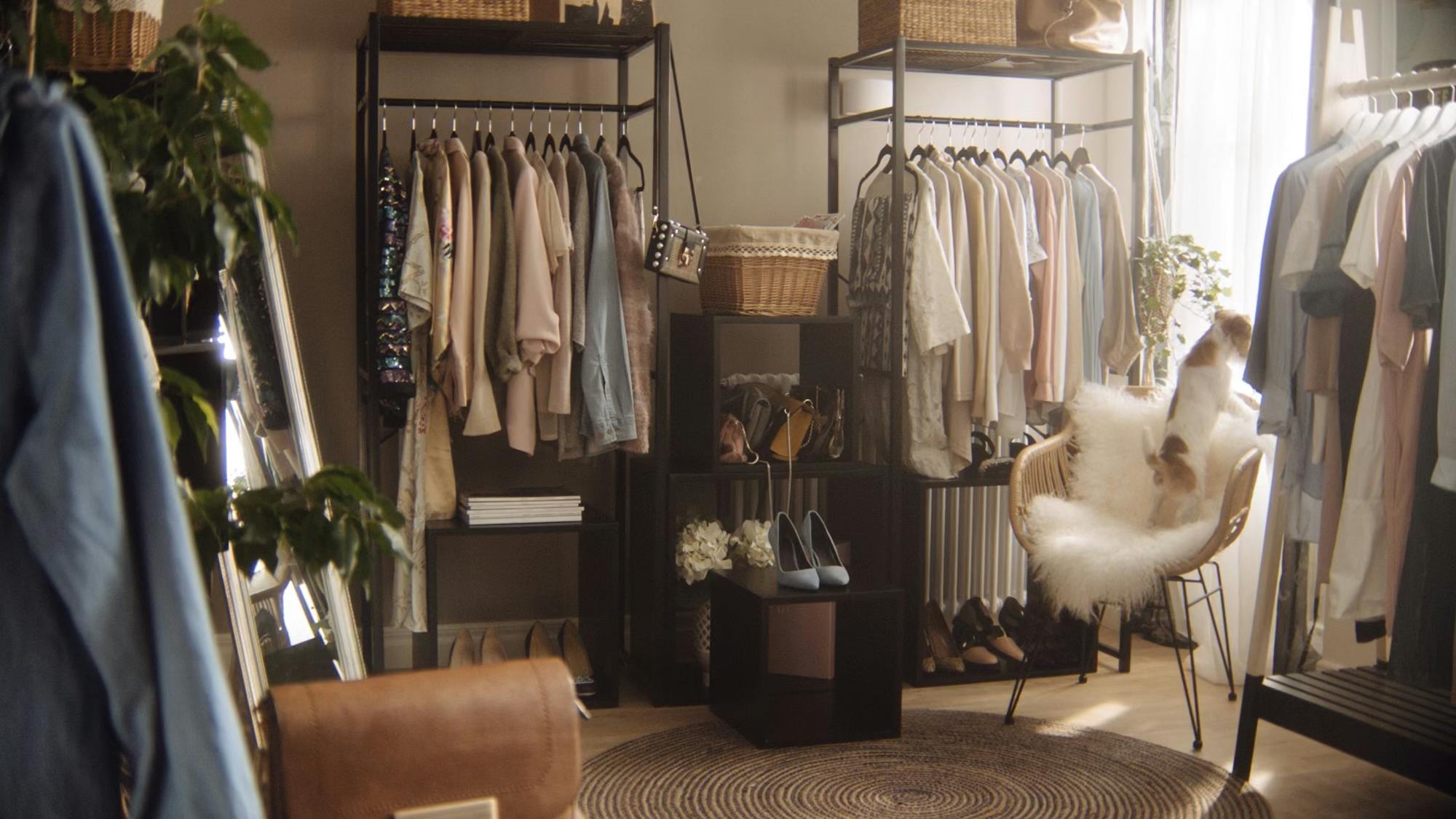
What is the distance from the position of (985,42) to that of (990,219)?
53 centimetres

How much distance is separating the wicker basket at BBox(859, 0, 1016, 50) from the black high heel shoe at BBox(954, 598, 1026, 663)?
5.63 feet

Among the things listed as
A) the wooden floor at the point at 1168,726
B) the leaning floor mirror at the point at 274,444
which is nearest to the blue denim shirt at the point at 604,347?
the wooden floor at the point at 1168,726

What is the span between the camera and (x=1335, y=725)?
2783 millimetres

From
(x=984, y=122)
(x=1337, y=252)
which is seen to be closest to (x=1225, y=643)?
(x=1337, y=252)

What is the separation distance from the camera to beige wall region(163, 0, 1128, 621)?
3.87 m

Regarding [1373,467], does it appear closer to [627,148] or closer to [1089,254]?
[1089,254]

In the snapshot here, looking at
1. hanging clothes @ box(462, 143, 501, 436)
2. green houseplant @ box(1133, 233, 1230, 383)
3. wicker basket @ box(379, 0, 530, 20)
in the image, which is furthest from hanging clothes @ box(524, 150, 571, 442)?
green houseplant @ box(1133, 233, 1230, 383)

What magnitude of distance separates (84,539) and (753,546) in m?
2.94

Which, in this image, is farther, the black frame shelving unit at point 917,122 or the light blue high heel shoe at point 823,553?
the black frame shelving unit at point 917,122

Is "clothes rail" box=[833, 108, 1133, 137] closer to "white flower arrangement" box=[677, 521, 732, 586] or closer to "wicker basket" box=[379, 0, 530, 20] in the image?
"wicker basket" box=[379, 0, 530, 20]

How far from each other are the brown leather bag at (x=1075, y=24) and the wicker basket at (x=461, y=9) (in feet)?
5.03

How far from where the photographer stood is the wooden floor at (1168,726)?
116 inches

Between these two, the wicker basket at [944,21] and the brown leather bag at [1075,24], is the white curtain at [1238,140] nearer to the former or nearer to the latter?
the brown leather bag at [1075,24]

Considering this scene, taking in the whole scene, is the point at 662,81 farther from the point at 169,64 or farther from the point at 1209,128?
the point at 169,64
